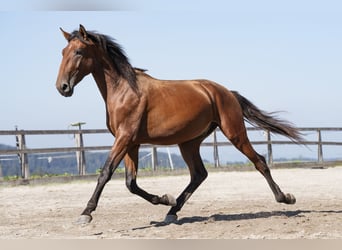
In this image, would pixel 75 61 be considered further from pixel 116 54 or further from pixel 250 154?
pixel 250 154

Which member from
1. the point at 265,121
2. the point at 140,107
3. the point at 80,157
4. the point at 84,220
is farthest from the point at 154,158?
the point at 84,220

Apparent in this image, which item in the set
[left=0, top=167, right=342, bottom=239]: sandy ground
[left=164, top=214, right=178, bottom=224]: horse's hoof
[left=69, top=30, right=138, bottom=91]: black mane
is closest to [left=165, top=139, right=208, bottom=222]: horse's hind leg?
[left=0, top=167, right=342, bottom=239]: sandy ground

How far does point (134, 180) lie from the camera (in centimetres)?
650

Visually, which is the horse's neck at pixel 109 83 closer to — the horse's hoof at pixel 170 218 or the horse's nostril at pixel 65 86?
the horse's nostril at pixel 65 86

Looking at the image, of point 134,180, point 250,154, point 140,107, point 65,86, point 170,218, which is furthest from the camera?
point 250,154

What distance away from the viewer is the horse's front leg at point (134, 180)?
651 cm

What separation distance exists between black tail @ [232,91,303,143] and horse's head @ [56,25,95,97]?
2179 mm

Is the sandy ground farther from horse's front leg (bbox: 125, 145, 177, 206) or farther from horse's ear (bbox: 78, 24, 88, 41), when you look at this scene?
horse's ear (bbox: 78, 24, 88, 41)

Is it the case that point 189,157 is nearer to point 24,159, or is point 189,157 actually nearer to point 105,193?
point 105,193

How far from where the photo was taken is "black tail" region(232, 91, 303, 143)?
24.7 ft

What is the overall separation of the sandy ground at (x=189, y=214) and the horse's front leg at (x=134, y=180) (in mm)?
287

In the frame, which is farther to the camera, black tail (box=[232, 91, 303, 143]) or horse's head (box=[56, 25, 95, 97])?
black tail (box=[232, 91, 303, 143])

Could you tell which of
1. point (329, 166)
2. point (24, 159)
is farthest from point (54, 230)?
point (329, 166)

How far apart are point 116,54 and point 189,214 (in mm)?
2392
